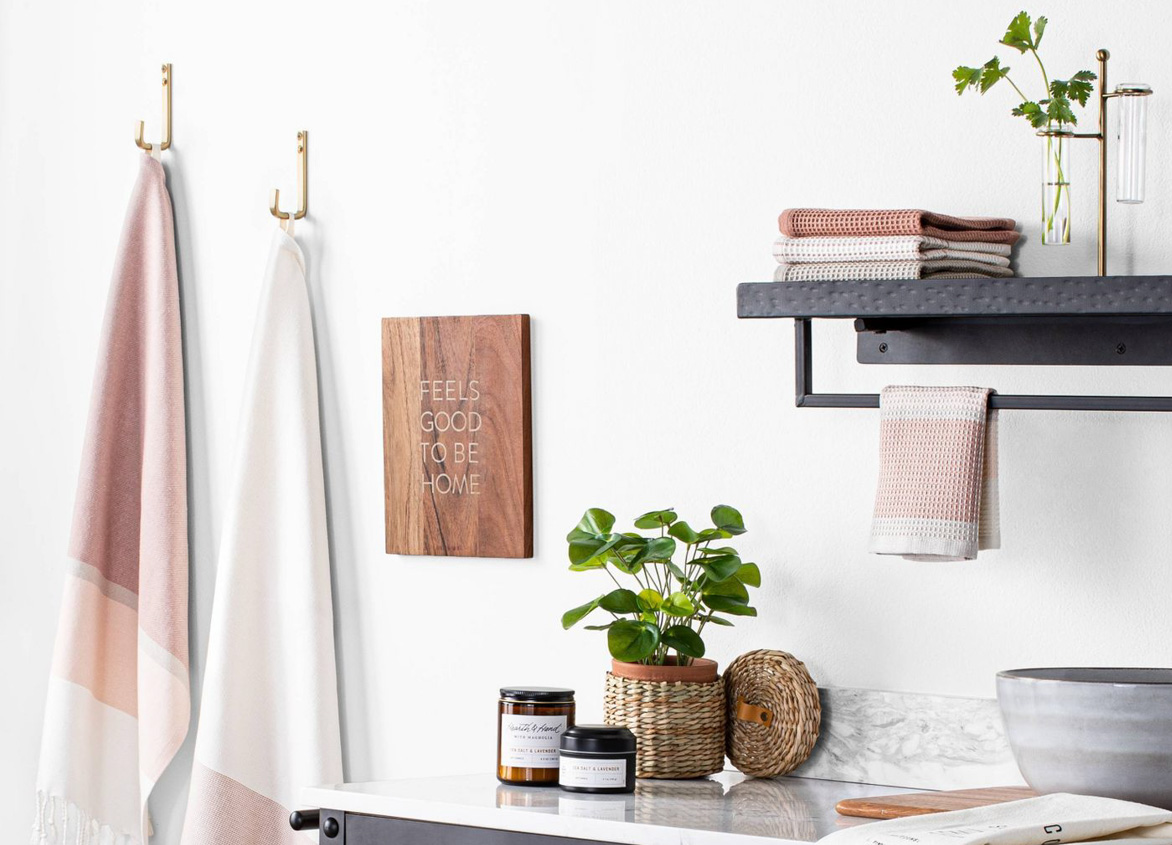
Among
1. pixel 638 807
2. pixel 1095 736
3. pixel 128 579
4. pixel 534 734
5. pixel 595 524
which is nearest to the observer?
pixel 1095 736

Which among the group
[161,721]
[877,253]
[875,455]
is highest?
[877,253]

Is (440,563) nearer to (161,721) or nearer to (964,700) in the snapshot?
(161,721)

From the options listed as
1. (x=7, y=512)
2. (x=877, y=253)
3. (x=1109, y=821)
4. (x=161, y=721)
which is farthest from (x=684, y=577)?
(x=7, y=512)

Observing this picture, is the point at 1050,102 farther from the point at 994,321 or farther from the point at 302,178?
the point at 302,178

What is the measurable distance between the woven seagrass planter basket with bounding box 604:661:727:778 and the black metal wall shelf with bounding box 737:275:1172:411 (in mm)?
330

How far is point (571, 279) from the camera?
6.33 ft

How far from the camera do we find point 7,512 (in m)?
2.39

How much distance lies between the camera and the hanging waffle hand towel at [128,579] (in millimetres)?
2131

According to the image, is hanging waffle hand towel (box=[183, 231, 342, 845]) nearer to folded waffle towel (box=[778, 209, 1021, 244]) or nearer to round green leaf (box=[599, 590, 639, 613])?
round green leaf (box=[599, 590, 639, 613])

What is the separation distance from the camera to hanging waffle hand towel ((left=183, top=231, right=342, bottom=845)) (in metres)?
2.01

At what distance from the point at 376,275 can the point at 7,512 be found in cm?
75

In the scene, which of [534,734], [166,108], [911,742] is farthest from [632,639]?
[166,108]

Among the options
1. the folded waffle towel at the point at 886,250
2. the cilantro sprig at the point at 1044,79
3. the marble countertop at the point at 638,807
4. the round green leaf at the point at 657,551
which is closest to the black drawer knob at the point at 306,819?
the marble countertop at the point at 638,807

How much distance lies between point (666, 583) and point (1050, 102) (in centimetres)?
64
